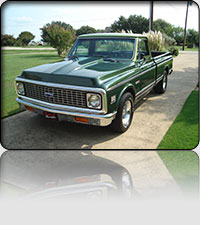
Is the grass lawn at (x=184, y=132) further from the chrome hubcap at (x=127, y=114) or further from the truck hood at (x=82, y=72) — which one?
the truck hood at (x=82, y=72)

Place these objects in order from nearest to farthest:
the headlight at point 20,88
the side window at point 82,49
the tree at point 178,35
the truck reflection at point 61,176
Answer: the truck reflection at point 61,176 < the headlight at point 20,88 < the side window at point 82,49 < the tree at point 178,35

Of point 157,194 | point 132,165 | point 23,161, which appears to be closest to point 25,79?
point 23,161

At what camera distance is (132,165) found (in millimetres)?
2885

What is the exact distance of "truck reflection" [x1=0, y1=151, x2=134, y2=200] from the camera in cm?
232

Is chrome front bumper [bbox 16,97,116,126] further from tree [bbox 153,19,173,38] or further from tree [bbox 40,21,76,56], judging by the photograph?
tree [bbox 153,19,173,38]

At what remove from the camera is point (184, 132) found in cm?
381

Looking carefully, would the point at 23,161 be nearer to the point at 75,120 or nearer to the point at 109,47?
the point at 75,120

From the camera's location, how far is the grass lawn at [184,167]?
2449mm

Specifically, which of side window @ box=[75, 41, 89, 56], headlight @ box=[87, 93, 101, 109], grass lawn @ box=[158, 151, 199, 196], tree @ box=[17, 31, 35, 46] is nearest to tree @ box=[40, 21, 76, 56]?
tree @ box=[17, 31, 35, 46]

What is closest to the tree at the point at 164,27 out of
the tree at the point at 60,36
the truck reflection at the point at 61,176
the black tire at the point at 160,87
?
the tree at the point at 60,36

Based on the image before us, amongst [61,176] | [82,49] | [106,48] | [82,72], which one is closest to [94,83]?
[82,72]

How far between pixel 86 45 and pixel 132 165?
2.82 meters

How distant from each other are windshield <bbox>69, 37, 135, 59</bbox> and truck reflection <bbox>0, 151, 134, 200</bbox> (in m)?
2.12

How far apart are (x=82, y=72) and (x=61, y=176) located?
1.56 m
